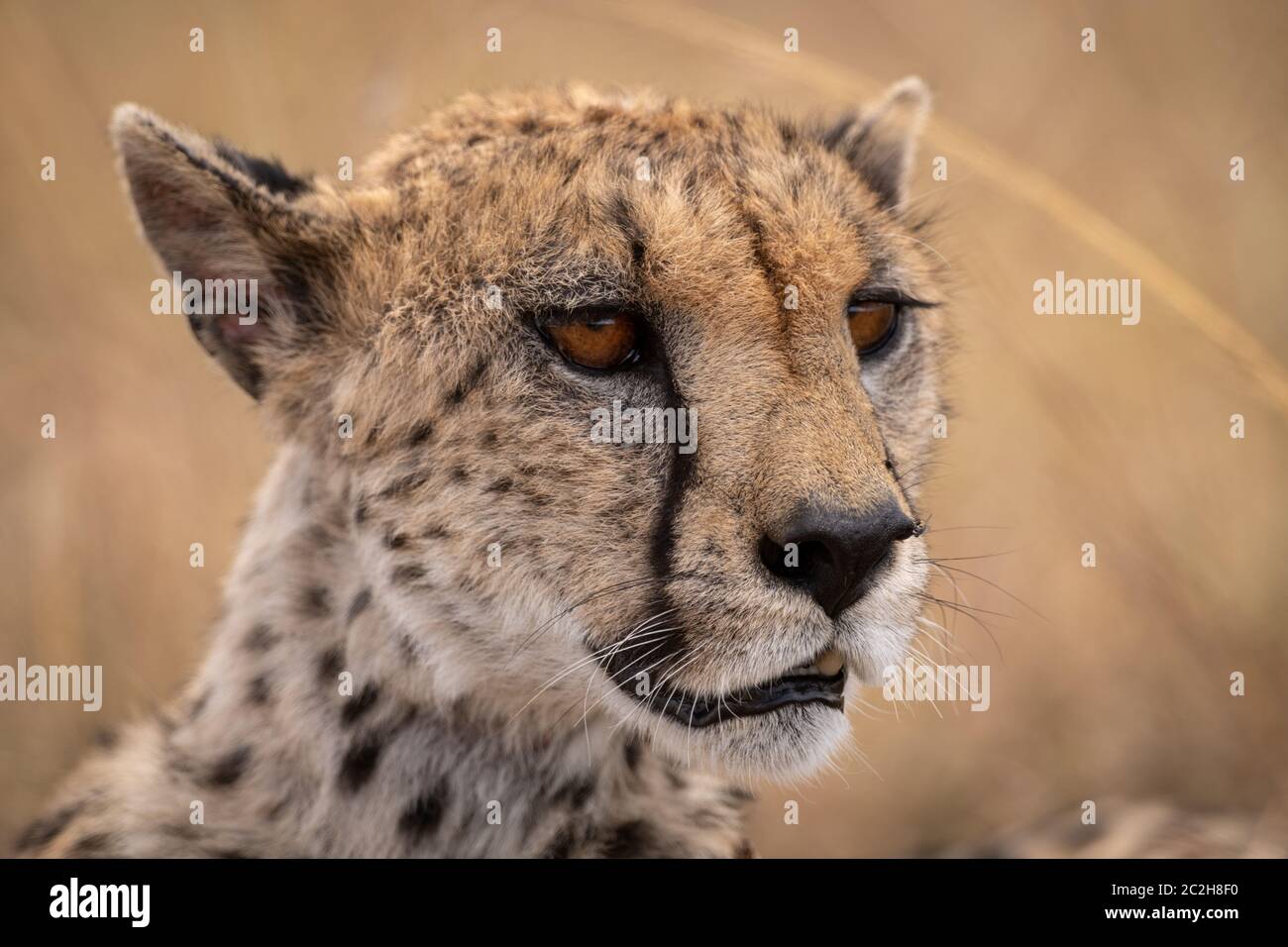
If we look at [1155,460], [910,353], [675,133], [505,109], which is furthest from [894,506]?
[1155,460]

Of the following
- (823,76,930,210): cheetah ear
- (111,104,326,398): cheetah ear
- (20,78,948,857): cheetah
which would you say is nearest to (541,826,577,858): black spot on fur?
(20,78,948,857): cheetah

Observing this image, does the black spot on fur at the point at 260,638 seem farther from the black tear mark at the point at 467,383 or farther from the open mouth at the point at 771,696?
the open mouth at the point at 771,696

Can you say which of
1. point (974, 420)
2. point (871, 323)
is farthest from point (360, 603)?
point (974, 420)

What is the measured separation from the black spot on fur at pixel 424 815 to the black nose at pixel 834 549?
0.80 metres

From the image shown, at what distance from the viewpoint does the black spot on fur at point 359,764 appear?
2309mm

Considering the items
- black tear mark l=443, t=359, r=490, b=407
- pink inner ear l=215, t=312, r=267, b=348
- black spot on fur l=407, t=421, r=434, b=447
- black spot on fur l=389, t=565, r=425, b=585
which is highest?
pink inner ear l=215, t=312, r=267, b=348

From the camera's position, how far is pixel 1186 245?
4848mm

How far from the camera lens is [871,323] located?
7.80 ft

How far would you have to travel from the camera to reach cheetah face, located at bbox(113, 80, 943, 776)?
1.99 meters

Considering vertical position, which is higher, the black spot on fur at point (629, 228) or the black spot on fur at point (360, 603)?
the black spot on fur at point (629, 228)

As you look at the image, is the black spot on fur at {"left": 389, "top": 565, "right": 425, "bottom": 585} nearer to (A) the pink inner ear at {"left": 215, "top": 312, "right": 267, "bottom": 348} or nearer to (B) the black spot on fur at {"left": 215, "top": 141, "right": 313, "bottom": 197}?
(A) the pink inner ear at {"left": 215, "top": 312, "right": 267, "bottom": 348}

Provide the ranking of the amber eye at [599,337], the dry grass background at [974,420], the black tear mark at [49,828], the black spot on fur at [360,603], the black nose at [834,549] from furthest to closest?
1. the dry grass background at [974,420]
2. the black tear mark at [49,828]
3. the black spot on fur at [360,603]
4. the amber eye at [599,337]
5. the black nose at [834,549]

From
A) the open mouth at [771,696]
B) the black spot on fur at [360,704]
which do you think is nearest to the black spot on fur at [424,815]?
the black spot on fur at [360,704]

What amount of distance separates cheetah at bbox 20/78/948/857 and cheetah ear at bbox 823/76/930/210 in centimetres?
27
